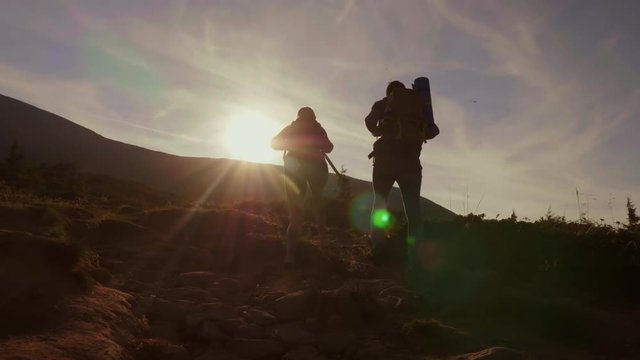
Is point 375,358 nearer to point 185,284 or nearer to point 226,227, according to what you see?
point 185,284

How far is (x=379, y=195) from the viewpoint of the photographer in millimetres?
6887

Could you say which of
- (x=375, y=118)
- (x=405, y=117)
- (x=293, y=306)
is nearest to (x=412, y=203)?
(x=405, y=117)

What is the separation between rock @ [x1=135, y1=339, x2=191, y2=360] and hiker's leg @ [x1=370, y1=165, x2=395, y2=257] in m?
3.84

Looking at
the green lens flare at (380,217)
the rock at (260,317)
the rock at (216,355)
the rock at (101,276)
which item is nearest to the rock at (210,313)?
the rock at (260,317)

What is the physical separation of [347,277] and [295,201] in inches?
52.2

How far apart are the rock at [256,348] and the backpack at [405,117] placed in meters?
3.55

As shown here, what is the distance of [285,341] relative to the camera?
404 centimetres

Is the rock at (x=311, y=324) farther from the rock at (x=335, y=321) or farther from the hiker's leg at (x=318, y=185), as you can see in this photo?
the hiker's leg at (x=318, y=185)

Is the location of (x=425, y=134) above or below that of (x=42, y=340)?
above

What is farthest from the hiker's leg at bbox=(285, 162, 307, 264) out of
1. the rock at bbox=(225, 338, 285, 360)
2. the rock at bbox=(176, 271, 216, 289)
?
the rock at bbox=(225, 338, 285, 360)

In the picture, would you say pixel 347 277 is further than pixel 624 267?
Yes

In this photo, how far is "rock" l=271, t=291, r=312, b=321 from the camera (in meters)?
4.67

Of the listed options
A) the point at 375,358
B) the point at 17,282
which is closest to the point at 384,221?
the point at 375,358

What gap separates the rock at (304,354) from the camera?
145 inches
